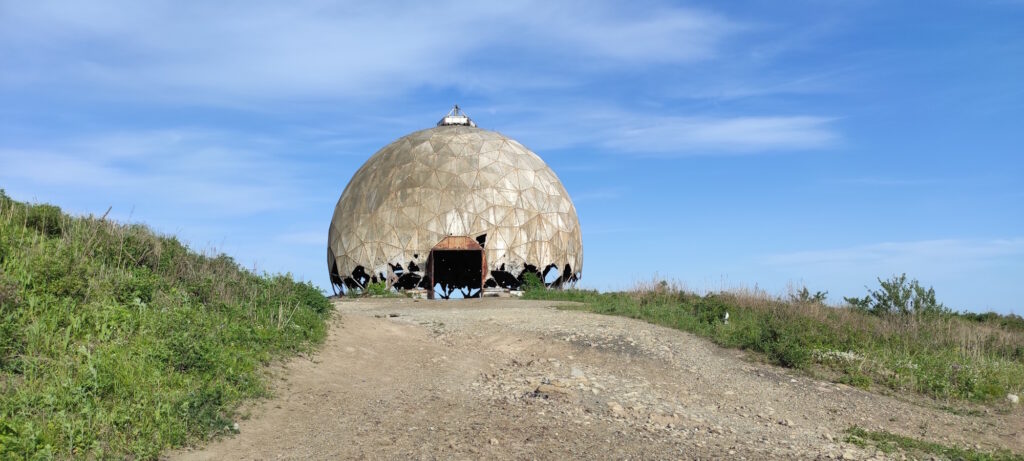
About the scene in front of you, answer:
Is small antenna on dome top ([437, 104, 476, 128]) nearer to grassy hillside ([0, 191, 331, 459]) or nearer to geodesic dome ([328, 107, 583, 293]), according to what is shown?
geodesic dome ([328, 107, 583, 293])

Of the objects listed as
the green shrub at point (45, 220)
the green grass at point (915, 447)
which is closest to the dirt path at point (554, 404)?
the green grass at point (915, 447)

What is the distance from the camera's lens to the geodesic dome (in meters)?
27.1

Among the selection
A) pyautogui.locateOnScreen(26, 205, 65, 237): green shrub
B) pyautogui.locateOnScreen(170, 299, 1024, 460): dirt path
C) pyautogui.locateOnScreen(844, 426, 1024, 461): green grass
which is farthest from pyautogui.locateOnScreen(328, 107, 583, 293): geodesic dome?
pyautogui.locateOnScreen(844, 426, 1024, 461): green grass

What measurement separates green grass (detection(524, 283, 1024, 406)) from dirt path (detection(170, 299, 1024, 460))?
2.43ft

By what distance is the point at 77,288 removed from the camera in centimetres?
984

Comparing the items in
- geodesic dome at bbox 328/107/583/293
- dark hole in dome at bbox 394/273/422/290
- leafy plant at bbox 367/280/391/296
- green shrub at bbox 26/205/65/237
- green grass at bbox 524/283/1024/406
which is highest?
geodesic dome at bbox 328/107/583/293

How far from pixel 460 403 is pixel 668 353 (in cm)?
509

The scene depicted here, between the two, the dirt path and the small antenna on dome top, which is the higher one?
the small antenna on dome top

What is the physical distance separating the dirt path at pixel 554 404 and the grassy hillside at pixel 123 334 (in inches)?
21.5

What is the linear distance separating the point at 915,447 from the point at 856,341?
5824 millimetres

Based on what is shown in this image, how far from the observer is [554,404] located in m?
8.84

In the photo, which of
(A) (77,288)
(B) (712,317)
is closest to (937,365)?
(B) (712,317)

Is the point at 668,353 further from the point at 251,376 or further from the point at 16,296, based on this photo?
the point at 16,296

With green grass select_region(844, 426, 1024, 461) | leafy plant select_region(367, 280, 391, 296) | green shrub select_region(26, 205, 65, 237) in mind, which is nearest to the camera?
green grass select_region(844, 426, 1024, 461)
